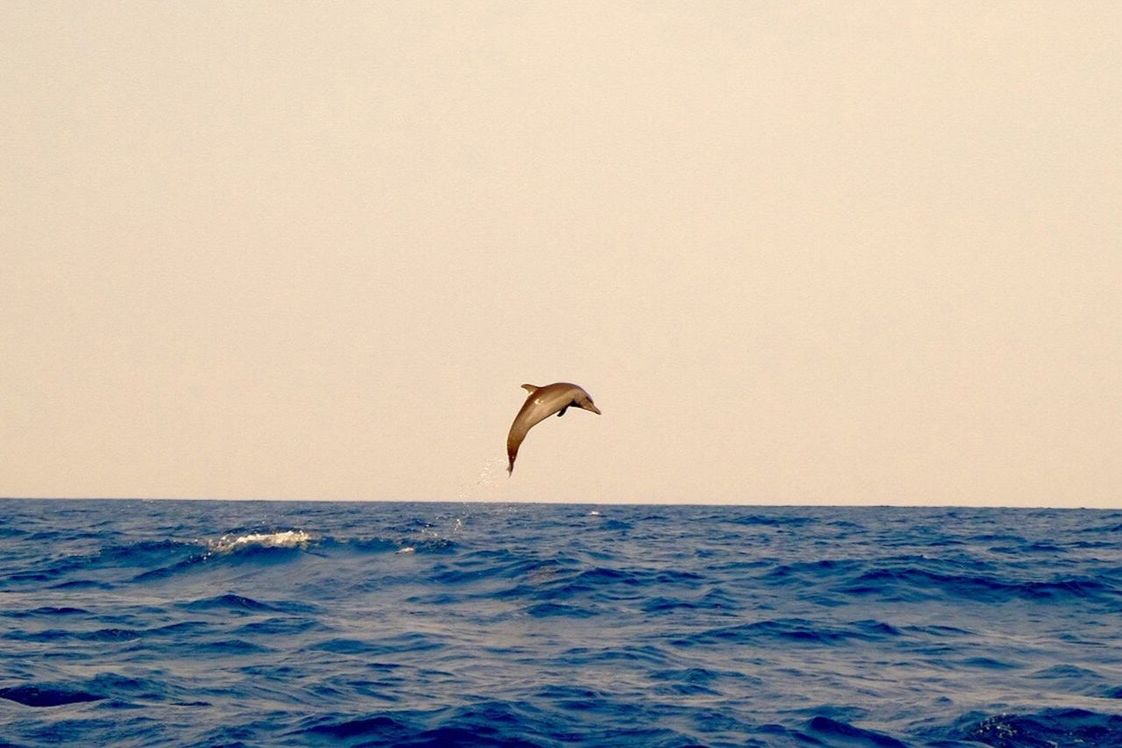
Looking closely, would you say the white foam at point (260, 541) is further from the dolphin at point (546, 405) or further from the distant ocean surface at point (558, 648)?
the dolphin at point (546, 405)

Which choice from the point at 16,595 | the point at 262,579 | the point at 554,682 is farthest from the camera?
the point at 262,579

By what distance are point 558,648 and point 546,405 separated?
19.2 feet

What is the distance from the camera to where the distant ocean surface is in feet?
36.9

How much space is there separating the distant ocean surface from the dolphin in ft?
9.76

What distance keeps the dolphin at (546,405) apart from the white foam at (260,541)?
20578 millimetres

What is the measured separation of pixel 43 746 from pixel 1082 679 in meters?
11.5

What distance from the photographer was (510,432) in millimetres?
10211

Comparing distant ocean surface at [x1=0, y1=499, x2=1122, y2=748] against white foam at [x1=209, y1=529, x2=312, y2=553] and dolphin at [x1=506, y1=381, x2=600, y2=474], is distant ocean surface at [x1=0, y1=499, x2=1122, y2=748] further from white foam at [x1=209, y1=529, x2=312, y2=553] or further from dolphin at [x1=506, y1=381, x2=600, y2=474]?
dolphin at [x1=506, y1=381, x2=600, y2=474]

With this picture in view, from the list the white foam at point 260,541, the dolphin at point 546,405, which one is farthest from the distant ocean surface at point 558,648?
Result: the dolphin at point 546,405

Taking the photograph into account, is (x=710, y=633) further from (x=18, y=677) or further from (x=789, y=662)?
(x=18, y=677)

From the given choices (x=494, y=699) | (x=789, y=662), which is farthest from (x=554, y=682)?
(x=789, y=662)

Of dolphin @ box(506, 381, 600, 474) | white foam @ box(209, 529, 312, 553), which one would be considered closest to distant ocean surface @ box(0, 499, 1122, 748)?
white foam @ box(209, 529, 312, 553)

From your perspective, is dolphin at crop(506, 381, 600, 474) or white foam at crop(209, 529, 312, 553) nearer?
dolphin at crop(506, 381, 600, 474)

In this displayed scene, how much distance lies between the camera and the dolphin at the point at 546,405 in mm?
10258
